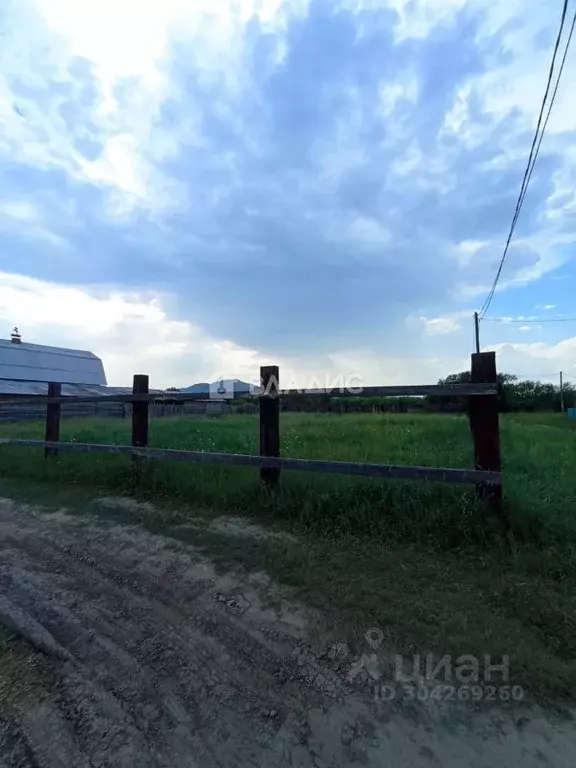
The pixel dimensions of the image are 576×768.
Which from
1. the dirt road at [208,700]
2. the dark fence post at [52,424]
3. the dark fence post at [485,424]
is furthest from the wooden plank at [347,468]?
the dark fence post at [52,424]

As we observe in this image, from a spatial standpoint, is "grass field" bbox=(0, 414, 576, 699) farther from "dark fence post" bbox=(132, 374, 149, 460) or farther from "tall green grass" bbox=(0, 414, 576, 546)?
"dark fence post" bbox=(132, 374, 149, 460)

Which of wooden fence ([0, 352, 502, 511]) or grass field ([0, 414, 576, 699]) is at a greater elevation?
wooden fence ([0, 352, 502, 511])

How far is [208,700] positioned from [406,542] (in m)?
1.85

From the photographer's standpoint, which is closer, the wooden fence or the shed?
the wooden fence

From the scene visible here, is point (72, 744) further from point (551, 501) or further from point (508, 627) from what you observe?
point (551, 501)

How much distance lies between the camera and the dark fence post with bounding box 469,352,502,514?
3.28 m

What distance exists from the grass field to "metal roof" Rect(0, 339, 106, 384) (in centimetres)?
2389

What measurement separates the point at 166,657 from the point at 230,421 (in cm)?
714

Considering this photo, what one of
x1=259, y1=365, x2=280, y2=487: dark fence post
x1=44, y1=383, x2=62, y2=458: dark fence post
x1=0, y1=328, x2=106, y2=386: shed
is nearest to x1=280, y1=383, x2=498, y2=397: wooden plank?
x1=259, y1=365, x2=280, y2=487: dark fence post

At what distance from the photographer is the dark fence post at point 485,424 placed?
10.8 feet

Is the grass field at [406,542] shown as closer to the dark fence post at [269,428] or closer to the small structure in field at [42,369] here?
the dark fence post at [269,428]

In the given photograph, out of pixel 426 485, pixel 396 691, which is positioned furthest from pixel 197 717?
pixel 426 485

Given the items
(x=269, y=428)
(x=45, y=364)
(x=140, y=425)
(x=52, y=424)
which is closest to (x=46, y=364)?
(x=45, y=364)

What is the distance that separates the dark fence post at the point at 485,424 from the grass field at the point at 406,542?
0.82 ft
